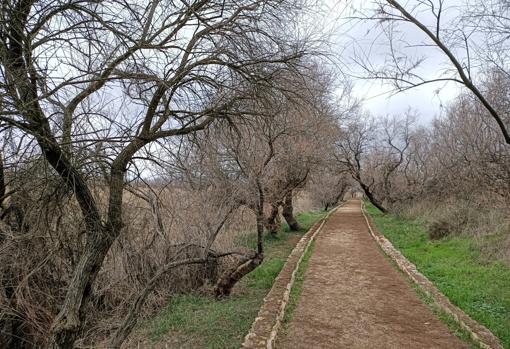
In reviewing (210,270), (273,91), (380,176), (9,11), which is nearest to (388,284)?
(210,270)

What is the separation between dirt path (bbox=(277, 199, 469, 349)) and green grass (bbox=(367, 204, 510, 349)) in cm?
77

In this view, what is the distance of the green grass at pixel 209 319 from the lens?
19.7 ft

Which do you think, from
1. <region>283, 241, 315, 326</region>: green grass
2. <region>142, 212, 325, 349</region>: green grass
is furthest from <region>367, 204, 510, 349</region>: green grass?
<region>142, 212, 325, 349</region>: green grass

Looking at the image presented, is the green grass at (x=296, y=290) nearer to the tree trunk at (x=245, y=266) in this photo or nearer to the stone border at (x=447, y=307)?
the tree trunk at (x=245, y=266)

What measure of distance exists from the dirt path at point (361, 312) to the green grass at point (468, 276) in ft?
2.52

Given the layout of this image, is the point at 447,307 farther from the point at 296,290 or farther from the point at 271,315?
the point at 271,315

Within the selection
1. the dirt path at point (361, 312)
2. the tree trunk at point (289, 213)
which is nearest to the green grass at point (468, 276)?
the dirt path at point (361, 312)

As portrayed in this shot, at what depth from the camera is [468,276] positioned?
8.86 m

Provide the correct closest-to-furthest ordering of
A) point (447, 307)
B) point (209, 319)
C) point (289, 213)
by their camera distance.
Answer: point (447, 307) → point (209, 319) → point (289, 213)

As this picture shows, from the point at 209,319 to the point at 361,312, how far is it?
2.91m

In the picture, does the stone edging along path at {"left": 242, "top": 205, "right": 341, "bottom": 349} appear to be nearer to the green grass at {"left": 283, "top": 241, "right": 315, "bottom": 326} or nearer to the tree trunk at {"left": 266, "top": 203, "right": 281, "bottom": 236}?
the green grass at {"left": 283, "top": 241, "right": 315, "bottom": 326}

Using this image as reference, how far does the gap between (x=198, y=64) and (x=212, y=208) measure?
17.3 feet

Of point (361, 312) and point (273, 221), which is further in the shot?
point (273, 221)

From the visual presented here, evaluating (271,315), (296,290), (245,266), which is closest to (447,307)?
(296,290)
